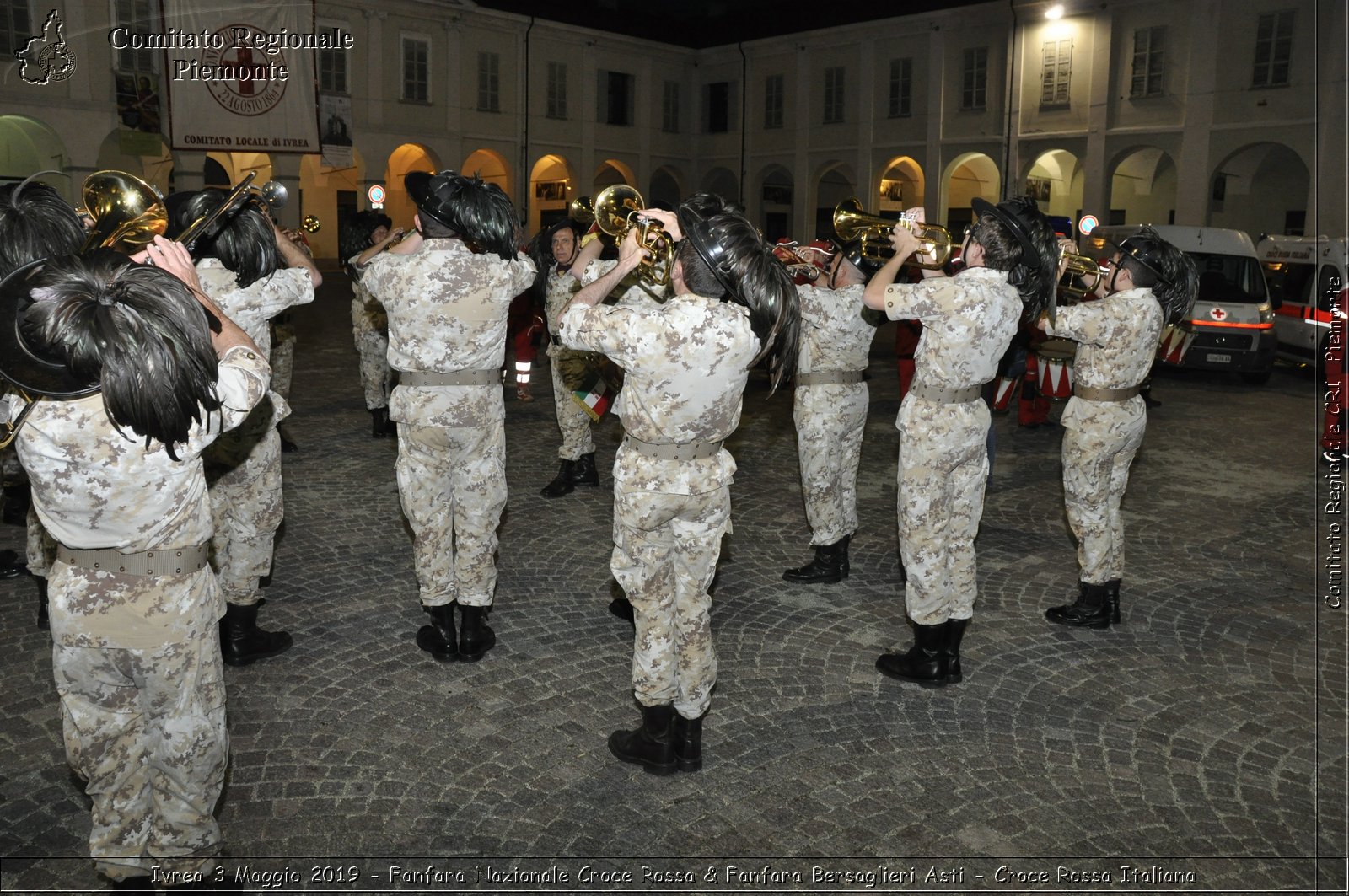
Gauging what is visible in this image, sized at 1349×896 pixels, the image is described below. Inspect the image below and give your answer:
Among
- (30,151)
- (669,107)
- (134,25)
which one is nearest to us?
(134,25)

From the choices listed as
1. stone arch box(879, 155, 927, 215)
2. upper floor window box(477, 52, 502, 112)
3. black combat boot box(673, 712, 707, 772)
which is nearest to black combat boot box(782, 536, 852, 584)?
black combat boot box(673, 712, 707, 772)

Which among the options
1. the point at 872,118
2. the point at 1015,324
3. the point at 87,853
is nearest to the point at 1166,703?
the point at 1015,324

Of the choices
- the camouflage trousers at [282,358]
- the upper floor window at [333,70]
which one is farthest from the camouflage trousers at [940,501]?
the upper floor window at [333,70]

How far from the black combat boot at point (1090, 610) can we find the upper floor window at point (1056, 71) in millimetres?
28271

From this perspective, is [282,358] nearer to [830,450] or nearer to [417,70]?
[830,450]

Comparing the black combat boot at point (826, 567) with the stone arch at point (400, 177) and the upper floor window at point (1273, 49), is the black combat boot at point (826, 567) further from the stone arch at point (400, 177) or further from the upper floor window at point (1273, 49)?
the stone arch at point (400, 177)

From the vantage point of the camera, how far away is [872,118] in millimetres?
34344

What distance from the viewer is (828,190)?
38.9 meters

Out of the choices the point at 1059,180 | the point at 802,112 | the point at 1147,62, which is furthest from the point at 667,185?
the point at 1147,62

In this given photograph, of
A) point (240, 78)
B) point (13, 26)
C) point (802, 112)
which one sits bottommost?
point (240, 78)

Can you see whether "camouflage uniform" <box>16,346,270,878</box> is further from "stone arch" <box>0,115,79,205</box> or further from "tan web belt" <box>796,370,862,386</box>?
"stone arch" <box>0,115,79,205</box>

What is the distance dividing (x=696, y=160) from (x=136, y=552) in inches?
1566

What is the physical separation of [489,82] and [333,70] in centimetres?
566

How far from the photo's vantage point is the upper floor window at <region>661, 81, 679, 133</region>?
39500 mm
